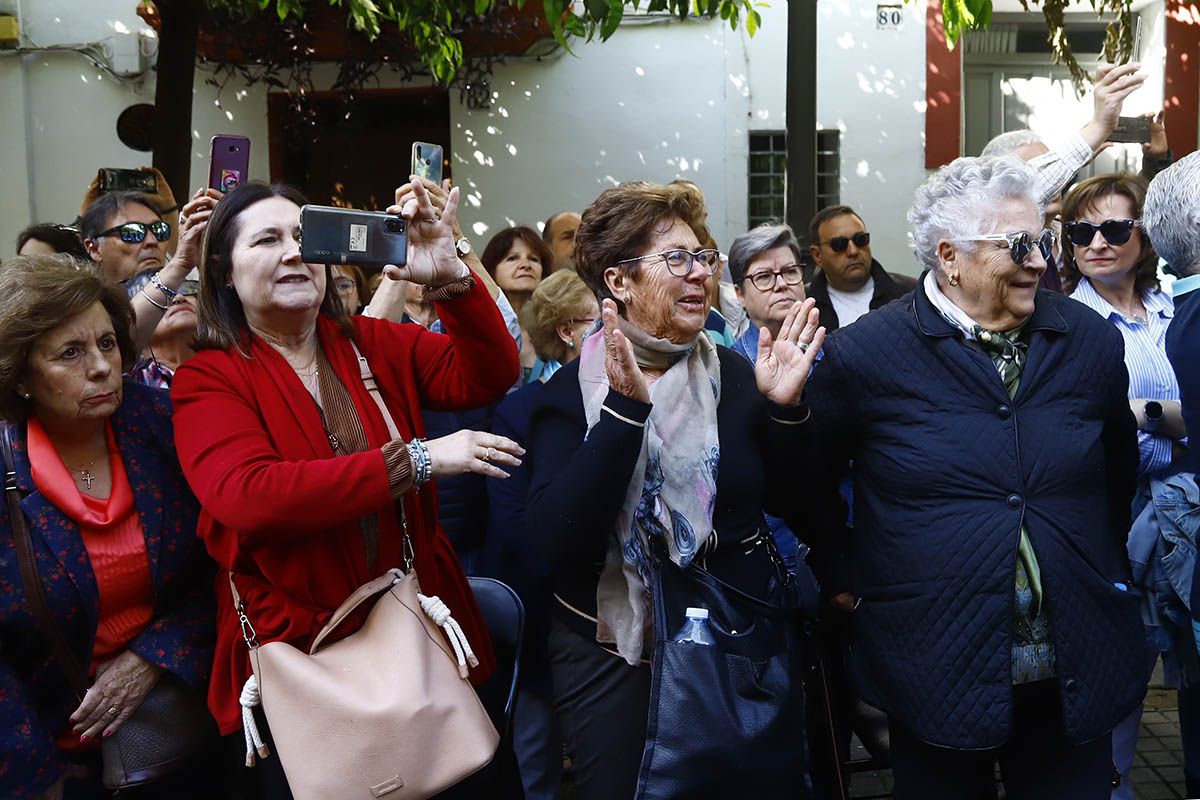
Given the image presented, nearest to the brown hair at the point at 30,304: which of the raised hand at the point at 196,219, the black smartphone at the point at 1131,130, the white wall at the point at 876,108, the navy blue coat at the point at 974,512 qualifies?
the raised hand at the point at 196,219

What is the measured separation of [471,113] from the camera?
996cm

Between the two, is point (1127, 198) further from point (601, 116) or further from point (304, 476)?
point (601, 116)

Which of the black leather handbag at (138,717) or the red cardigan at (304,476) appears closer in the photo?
the red cardigan at (304,476)

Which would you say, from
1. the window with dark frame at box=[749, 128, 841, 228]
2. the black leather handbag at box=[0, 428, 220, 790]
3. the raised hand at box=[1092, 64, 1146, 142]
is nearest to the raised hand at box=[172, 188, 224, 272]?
the black leather handbag at box=[0, 428, 220, 790]

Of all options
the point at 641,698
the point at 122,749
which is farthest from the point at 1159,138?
the point at 122,749

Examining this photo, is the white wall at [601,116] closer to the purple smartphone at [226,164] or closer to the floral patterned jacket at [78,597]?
the purple smartphone at [226,164]

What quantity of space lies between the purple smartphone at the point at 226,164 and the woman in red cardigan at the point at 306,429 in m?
0.34

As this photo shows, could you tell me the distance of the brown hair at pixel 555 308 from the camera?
3.85m

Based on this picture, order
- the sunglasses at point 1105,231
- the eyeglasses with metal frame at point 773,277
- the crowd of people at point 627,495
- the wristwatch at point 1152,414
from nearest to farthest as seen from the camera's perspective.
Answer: the crowd of people at point 627,495, the wristwatch at point 1152,414, the sunglasses at point 1105,231, the eyeglasses with metal frame at point 773,277

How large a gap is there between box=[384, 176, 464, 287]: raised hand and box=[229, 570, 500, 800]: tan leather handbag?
0.70 meters

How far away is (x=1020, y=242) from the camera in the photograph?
8.69ft

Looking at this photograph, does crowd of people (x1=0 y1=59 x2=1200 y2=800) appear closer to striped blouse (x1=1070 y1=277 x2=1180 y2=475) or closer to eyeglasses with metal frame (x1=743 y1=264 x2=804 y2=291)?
striped blouse (x1=1070 y1=277 x2=1180 y2=475)

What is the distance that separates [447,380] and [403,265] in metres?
0.36

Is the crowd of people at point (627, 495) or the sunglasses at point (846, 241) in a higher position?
the sunglasses at point (846, 241)
